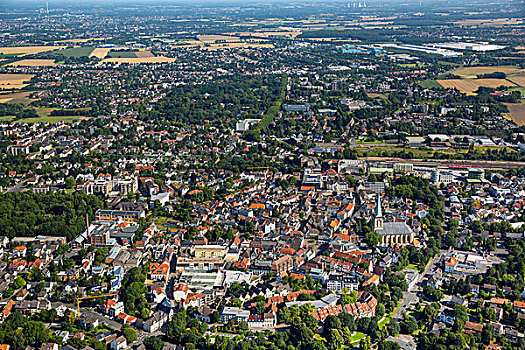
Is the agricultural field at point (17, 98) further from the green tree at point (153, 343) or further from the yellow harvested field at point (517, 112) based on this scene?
the green tree at point (153, 343)

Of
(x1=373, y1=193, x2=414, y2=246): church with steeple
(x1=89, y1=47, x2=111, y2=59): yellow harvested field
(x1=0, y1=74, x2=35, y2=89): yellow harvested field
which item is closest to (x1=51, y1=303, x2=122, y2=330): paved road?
(x1=373, y1=193, x2=414, y2=246): church with steeple

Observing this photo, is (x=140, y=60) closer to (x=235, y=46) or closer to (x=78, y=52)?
(x=78, y=52)

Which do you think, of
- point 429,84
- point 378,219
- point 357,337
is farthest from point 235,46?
point 357,337

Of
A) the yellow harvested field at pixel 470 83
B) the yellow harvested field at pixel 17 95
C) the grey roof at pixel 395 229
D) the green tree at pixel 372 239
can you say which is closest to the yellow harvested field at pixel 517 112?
the yellow harvested field at pixel 470 83

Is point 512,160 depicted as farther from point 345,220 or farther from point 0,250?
point 0,250

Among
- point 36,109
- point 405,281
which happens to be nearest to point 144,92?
point 36,109

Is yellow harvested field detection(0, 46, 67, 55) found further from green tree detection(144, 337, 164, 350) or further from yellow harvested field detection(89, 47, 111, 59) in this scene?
green tree detection(144, 337, 164, 350)

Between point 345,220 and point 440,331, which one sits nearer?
point 440,331
